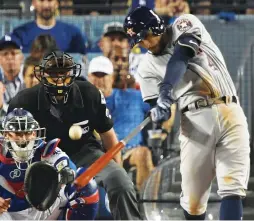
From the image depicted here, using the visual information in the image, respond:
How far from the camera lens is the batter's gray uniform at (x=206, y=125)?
5211mm

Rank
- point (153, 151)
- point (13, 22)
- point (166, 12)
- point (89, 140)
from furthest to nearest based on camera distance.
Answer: point (13, 22) < point (166, 12) < point (153, 151) < point (89, 140)

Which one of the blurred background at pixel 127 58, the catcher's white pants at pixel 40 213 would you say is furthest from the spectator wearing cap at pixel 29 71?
the catcher's white pants at pixel 40 213

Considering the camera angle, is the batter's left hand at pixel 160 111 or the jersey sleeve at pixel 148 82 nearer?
the batter's left hand at pixel 160 111

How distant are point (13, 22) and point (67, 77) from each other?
11.8 ft

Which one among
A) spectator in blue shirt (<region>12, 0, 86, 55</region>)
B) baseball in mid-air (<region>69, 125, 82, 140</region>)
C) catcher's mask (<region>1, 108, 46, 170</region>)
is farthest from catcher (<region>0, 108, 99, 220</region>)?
spectator in blue shirt (<region>12, 0, 86, 55</region>)

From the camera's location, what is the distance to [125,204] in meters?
5.59

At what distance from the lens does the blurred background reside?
7.70 metres

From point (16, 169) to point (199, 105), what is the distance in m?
→ 1.26

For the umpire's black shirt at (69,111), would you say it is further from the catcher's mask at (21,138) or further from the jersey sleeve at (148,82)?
the catcher's mask at (21,138)

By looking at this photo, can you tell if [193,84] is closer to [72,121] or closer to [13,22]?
[72,121]

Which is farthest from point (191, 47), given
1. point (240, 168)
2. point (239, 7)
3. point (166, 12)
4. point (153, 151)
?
point (239, 7)

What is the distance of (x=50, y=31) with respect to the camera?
8.60 meters

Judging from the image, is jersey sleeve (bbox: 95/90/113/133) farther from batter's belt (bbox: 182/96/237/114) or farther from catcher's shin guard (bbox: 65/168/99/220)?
batter's belt (bbox: 182/96/237/114)

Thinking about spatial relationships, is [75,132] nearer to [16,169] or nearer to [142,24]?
[16,169]
